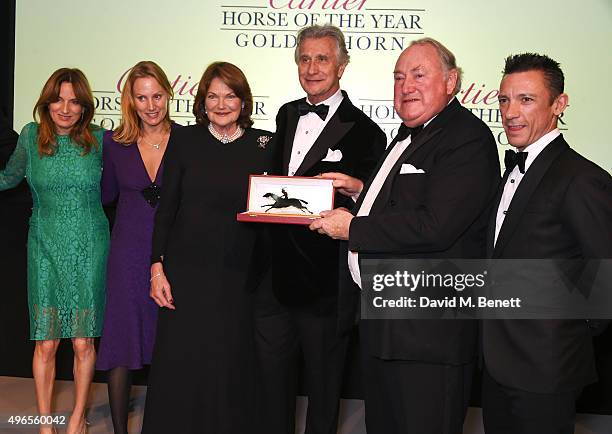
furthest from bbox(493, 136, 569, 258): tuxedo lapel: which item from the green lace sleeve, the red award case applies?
the green lace sleeve

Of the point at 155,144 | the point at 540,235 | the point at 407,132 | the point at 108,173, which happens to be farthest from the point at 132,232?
the point at 540,235

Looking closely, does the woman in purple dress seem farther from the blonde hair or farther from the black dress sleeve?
the black dress sleeve

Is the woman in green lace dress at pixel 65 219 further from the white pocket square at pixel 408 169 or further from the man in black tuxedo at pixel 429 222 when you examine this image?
the white pocket square at pixel 408 169

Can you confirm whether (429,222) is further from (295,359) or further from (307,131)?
(295,359)

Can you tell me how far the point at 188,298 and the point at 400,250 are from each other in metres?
1.20

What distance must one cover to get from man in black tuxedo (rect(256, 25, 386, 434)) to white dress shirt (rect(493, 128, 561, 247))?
2.37ft

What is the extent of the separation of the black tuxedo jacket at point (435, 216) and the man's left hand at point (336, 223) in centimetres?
10

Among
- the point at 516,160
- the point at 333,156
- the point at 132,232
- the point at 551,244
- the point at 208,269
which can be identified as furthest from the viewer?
the point at 132,232

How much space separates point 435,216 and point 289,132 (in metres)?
1.06

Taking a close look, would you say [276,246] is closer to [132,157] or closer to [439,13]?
[132,157]

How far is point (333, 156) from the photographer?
2965mm

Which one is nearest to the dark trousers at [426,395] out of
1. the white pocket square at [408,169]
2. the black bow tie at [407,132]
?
the white pocket square at [408,169]

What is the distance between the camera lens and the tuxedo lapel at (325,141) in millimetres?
2967

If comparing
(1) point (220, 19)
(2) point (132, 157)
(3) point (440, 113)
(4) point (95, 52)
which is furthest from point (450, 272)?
(4) point (95, 52)
